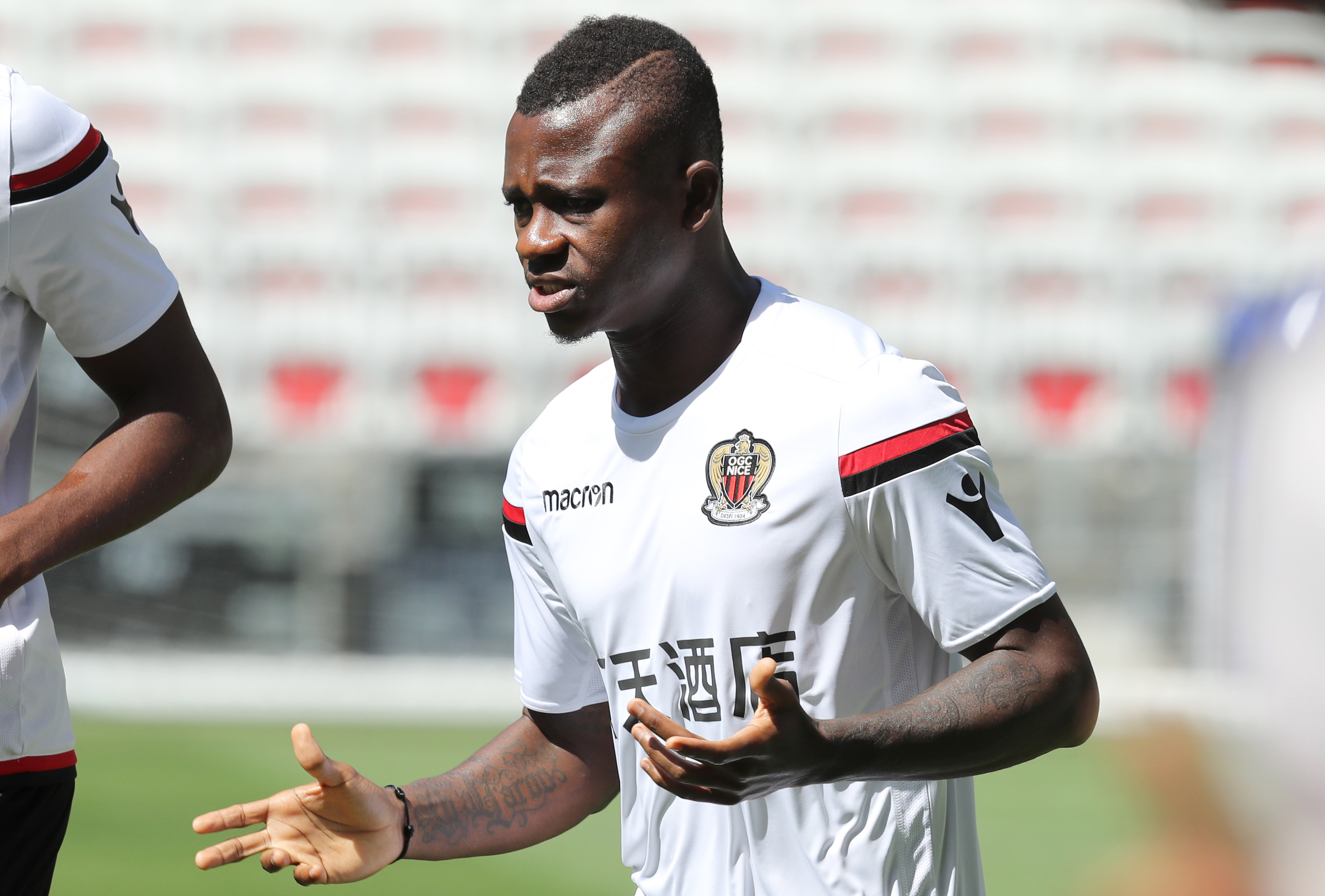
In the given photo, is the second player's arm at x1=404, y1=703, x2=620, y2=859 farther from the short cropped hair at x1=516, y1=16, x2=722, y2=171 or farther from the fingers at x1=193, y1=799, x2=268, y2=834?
the short cropped hair at x1=516, y1=16, x2=722, y2=171

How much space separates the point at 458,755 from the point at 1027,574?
23.6 feet

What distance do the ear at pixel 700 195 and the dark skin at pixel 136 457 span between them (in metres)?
0.63

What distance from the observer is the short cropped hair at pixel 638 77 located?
1.77 metres

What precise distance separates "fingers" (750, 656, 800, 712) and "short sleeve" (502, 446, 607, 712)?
0.68m

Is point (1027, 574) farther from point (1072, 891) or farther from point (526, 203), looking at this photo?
point (1072, 891)

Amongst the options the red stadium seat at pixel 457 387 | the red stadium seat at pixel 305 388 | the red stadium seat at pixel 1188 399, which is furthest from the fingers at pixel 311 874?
the red stadium seat at pixel 305 388

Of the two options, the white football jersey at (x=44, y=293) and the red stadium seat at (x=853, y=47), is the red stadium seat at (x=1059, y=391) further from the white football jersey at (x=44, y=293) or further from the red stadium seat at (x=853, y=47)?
the white football jersey at (x=44, y=293)

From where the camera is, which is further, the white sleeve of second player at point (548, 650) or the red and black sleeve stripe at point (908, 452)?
the white sleeve of second player at point (548, 650)

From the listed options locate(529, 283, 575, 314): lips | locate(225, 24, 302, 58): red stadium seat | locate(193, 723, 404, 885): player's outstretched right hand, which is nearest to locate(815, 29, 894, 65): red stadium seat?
locate(225, 24, 302, 58): red stadium seat

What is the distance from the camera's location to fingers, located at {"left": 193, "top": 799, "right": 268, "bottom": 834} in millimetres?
1755

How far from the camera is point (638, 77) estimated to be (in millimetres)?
1782

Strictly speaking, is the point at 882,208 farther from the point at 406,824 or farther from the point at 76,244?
the point at 76,244

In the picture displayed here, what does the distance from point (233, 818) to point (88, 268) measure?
0.71m

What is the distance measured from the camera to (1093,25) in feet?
59.2
